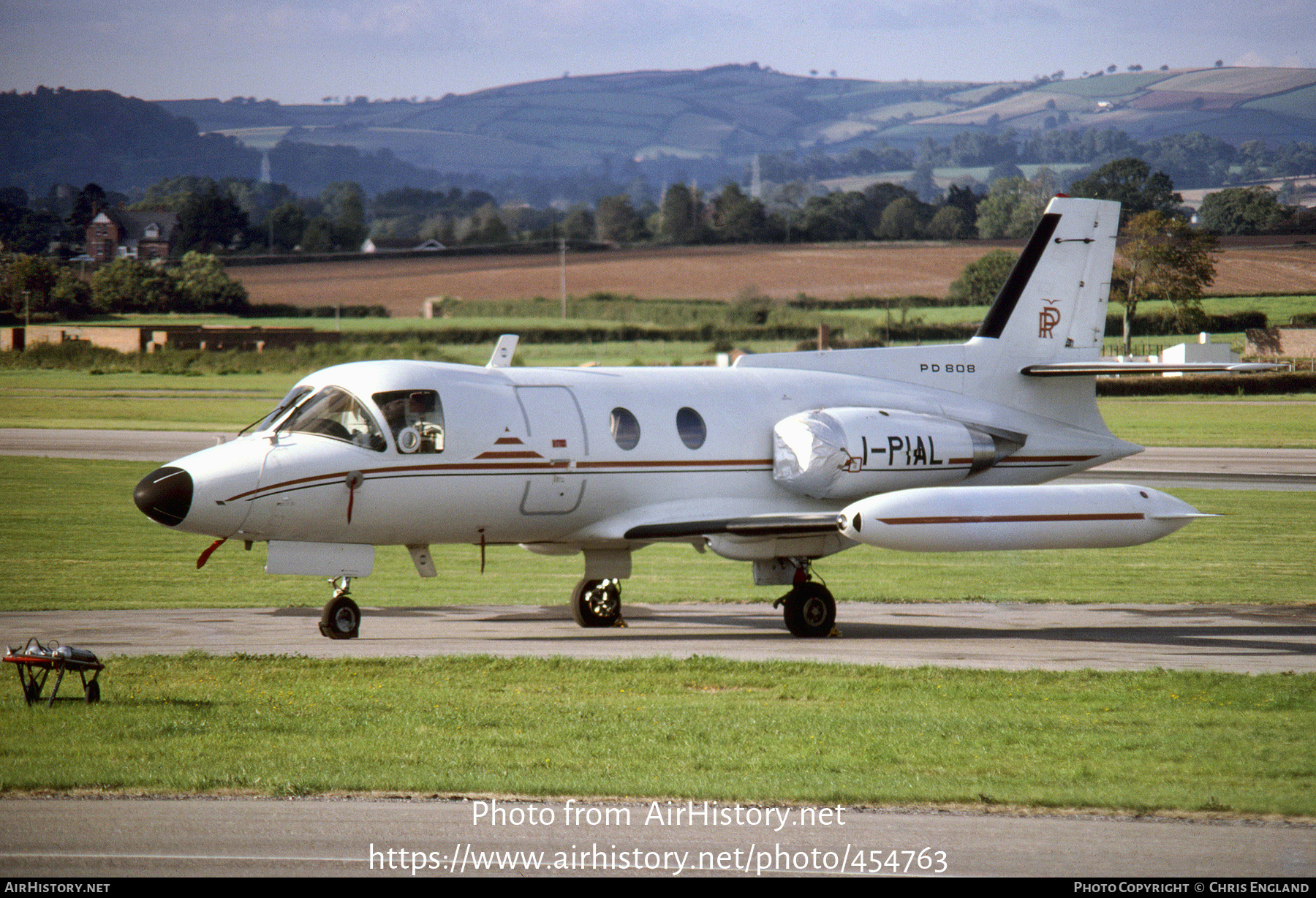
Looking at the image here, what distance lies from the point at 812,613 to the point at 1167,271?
152 feet

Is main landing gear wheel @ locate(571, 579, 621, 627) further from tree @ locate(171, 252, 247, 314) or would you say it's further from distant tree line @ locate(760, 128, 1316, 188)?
distant tree line @ locate(760, 128, 1316, 188)

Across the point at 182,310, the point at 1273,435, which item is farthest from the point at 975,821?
the point at 182,310

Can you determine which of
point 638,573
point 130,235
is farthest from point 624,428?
point 130,235

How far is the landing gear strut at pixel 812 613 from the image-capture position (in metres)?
16.4

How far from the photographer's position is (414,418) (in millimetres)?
15352

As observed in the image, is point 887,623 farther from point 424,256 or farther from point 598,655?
point 424,256

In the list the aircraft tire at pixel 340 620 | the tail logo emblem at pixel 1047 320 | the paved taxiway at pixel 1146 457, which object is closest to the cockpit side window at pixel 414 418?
the aircraft tire at pixel 340 620

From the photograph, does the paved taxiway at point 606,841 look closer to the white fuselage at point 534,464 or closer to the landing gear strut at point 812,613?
the white fuselage at point 534,464

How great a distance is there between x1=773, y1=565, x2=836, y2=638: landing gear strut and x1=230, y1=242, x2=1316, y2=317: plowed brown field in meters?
45.4

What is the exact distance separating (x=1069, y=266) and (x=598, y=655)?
1103 centimetres

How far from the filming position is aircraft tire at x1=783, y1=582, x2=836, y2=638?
16.4 metres

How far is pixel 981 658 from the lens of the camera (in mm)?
14414

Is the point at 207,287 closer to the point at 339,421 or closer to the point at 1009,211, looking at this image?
the point at 1009,211
